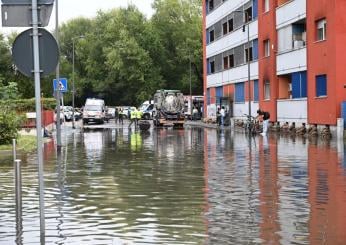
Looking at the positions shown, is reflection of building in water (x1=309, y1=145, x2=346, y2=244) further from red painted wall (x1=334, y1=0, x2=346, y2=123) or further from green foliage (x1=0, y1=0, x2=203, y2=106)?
green foliage (x1=0, y1=0, x2=203, y2=106)

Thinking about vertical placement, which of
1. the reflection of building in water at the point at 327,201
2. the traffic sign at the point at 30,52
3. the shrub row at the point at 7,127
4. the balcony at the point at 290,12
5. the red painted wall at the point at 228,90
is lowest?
the reflection of building in water at the point at 327,201

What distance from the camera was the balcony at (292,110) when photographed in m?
41.4

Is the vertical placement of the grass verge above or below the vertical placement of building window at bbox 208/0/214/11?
below

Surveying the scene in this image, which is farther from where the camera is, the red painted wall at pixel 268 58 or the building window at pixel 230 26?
the building window at pixel 230 26

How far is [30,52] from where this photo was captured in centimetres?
773

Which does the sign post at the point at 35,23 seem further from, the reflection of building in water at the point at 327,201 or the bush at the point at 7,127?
the bush at the point at 7,127

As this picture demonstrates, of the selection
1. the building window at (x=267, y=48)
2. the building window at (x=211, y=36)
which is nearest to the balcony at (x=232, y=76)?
the building window at (x=267, y=48)

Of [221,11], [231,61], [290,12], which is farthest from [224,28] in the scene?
[290,12]

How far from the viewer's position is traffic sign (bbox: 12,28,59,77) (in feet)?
25.3

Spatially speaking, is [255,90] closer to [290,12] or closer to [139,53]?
[290,12]

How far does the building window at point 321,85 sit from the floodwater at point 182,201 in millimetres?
17235

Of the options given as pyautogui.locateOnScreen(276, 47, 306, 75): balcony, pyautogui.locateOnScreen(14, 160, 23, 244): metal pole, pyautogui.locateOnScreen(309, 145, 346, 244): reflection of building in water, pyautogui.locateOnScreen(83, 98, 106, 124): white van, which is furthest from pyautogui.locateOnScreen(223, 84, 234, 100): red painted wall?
pyautogui.locateOnScreen(14, 160, 23, 244): metal pole

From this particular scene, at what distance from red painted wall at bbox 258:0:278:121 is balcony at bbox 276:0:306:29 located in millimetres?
1273

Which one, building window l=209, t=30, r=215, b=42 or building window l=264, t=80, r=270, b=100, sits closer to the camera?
building window l=264, t=80, r=270, b=100
